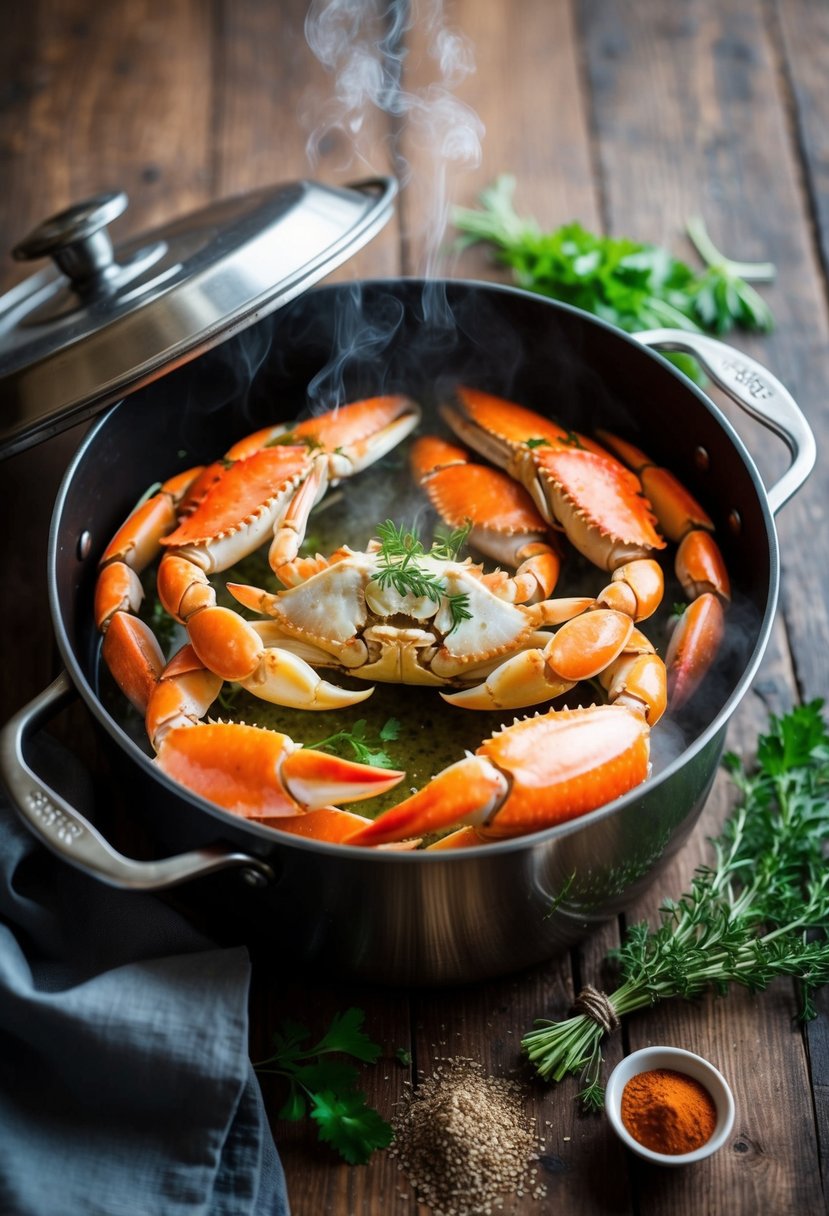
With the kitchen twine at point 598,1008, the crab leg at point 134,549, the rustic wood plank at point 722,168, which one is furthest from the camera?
the rustic wood plank at point 722,168

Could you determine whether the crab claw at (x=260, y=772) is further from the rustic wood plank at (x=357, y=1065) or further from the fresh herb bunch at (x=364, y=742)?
the rustic wood plank at (x=357, y=1065)

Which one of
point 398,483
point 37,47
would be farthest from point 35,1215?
point 37,47

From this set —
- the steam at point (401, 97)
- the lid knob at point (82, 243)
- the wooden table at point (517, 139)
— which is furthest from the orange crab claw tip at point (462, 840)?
the steam at point (401, 97)

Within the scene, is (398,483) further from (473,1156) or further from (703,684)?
(473,1156)

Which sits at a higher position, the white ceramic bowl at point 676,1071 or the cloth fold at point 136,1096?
the cloth fold at point 136,1096

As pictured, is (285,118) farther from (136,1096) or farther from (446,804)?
(136,1096)

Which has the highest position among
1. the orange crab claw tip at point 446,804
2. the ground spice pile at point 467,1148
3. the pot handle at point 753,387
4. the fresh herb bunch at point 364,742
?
the pot handle at point 753,387

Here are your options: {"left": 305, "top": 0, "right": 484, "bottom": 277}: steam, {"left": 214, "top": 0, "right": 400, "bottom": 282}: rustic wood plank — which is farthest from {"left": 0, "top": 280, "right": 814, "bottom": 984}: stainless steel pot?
{"left": 305, "top": 0, "right": 484, "bottom": 277}: steam

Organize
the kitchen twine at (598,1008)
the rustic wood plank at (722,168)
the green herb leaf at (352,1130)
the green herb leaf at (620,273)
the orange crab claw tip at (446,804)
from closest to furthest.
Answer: the orange crab claw tip at (446,804) → the green herb leaf at (352,1130) → the kitchen twine at (598,1008) → the rustic wood plank at (722,168) → the green herb leaf at (620,273)

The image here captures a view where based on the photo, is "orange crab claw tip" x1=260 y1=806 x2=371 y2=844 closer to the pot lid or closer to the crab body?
the crab body

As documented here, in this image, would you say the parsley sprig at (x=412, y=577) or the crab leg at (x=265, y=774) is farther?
the parsley sprig at (x=412, y=577)
